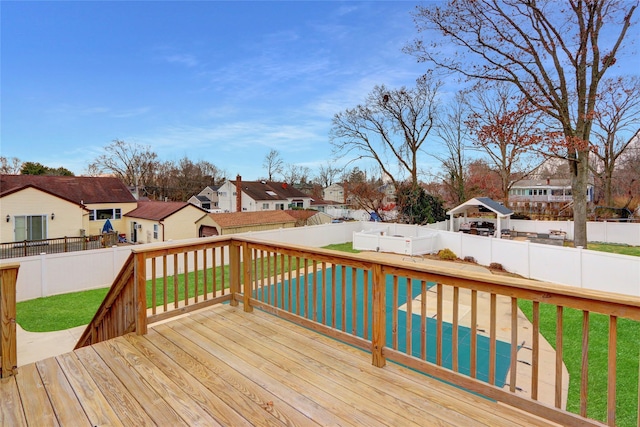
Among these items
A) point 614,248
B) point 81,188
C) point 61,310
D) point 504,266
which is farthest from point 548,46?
point 81,188

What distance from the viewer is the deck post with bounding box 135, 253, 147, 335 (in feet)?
10.5

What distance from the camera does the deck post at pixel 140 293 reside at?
320cm

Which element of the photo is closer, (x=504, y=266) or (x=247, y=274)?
(x=247, y=274)

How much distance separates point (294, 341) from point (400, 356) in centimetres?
106

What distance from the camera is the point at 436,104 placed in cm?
2120

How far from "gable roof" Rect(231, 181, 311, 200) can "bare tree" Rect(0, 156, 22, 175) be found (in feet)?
61.5

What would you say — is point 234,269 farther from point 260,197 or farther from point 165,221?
point 260,197

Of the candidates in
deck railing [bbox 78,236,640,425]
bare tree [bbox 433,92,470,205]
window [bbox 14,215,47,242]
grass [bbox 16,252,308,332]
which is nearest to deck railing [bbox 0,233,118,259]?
window [bbox 14,215,47,242]

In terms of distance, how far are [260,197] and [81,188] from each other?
14146 mm

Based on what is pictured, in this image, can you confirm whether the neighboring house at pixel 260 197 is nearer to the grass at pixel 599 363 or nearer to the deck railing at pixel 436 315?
the deck railing at pixel 436 315

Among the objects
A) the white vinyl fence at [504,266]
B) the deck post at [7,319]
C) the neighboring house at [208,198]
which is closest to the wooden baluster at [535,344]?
the deck post at [7,319]

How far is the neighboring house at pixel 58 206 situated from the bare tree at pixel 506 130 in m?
21.8

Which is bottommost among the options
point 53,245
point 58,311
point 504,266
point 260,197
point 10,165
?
point 58,311

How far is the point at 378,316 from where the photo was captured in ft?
8.91
